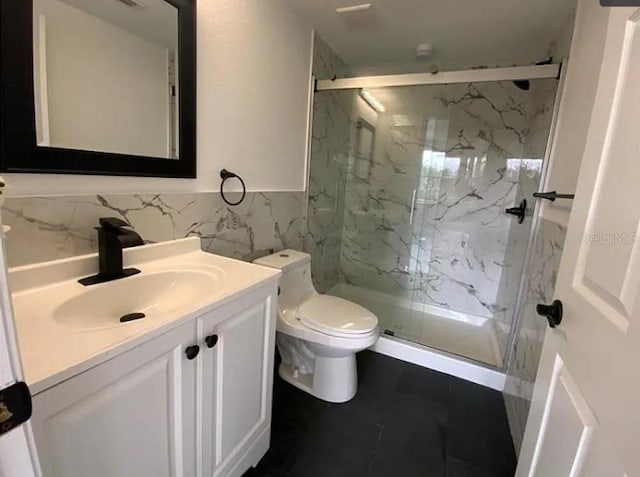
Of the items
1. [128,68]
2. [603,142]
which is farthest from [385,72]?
[603,142]

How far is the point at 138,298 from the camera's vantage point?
1.10 metres

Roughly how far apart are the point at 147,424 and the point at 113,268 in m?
0.50

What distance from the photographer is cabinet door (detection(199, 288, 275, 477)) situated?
3.21 feet

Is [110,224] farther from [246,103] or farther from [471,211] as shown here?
[471,211]

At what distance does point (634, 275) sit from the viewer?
1.80 ft

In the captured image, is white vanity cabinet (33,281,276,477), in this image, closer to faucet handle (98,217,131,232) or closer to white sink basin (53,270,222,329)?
white sink basin (53,270,222,329)

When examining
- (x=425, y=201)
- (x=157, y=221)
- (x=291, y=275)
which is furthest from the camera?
(x=425, y=201)

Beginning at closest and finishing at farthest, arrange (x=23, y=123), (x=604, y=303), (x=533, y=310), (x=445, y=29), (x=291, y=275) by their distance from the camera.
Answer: (x=604, y=303)
(x=23, y=123)
(x=533, y=310)
(x=291, y=275)
(x=445, y=29)

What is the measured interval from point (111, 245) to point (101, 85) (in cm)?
53

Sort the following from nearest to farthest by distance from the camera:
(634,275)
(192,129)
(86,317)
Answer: (634,275) → (86,317) → (192,129)

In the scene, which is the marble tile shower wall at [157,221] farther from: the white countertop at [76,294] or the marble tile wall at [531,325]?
the marble tile wall at [531,325]

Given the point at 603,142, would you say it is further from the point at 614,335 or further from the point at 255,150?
the point at 255,150

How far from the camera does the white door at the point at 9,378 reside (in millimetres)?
338

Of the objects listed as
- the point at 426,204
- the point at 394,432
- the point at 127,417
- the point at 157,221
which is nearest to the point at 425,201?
the point at 426,204
